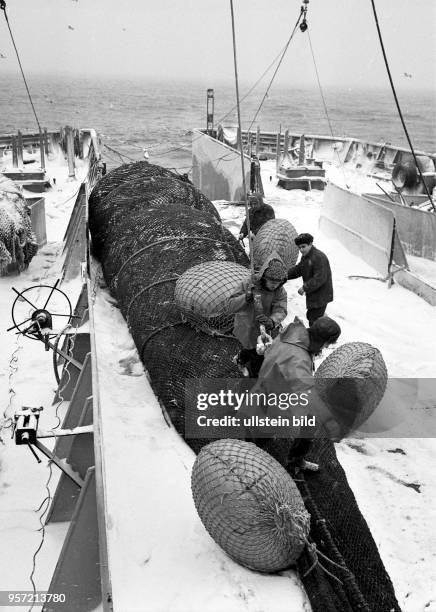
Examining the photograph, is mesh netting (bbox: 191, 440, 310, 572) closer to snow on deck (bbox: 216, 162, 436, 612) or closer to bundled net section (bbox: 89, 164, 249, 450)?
snow on deck (bbox: 216, 162, 436, 612)

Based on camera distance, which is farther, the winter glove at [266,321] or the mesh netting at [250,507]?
the winter glove at [266,321]

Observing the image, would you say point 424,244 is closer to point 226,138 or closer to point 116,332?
point 116,332

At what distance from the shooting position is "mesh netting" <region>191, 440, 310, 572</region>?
3.15 meters

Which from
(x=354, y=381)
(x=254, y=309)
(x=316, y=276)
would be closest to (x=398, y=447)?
(x=354, y=381)

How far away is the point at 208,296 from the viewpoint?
524 centimetres

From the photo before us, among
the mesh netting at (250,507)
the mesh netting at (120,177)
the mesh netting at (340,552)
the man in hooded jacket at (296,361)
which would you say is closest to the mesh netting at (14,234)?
the mesh netting at (120,177)

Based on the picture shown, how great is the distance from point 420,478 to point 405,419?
0.77 meters

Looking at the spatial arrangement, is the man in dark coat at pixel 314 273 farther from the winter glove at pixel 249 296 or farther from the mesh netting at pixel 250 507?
the mesh netting at pixel 250 507

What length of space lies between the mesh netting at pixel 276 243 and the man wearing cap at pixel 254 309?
2.52m

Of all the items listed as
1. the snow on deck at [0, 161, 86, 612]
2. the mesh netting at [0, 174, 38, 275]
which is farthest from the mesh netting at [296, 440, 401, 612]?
the mesh netting at [0, 174, 38, 275]

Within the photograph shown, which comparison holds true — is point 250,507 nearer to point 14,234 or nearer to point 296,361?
point 296,361

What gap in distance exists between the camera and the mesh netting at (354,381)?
445cm

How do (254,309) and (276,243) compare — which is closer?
(254,309)

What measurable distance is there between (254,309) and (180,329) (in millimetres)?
1218
